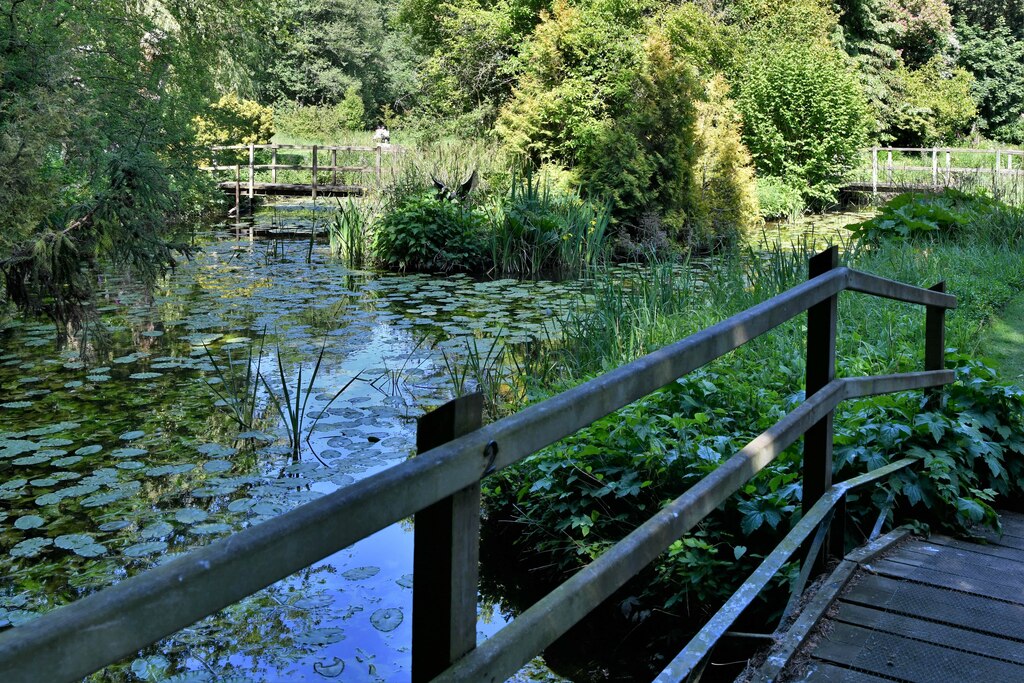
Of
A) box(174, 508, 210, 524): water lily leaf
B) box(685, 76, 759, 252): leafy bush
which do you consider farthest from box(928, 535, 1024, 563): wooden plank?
box(685, 76, 759, 252): leafy bush

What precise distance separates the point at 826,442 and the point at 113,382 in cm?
536

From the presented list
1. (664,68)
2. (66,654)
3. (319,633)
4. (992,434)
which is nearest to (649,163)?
(664,68)

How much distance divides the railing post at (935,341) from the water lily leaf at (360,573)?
250cm

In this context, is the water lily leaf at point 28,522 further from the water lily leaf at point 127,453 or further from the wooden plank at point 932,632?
the wooden plank at point 932,632

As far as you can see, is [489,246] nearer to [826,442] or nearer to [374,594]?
[374,594]

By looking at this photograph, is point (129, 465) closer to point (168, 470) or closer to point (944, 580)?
point (168, 470)

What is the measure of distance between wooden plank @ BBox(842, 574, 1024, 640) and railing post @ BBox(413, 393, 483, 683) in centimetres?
175

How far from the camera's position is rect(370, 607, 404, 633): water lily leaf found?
3846 millimetres

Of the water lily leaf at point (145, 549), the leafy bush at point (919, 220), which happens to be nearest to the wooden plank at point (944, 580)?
the water lily leaf at point (145, 549)

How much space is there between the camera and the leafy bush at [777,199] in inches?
762

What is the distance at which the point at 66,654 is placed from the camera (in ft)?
3.02

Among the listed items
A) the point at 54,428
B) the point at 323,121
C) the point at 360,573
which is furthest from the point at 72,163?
the point at 323,121

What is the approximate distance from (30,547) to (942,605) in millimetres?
3620

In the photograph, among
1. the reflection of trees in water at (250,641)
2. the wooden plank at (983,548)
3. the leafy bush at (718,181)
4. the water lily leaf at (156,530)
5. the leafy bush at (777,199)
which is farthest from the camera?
the leafy bush at (777,199)
